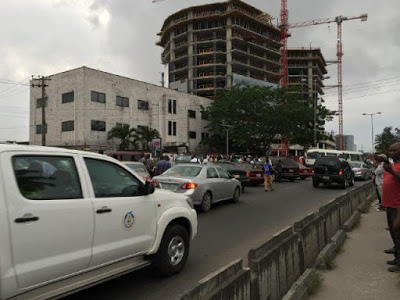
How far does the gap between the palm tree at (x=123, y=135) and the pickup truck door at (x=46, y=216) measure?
140ft

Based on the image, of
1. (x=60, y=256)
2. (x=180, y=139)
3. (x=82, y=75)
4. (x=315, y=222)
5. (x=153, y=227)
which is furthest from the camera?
(x=180, y=139)

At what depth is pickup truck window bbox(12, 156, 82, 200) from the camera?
3.53 meters

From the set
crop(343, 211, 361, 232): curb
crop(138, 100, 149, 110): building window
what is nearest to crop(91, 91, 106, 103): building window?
crop(138, 100, 149, 110): building window

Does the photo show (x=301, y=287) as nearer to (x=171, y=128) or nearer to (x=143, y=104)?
(x=143, y=104)

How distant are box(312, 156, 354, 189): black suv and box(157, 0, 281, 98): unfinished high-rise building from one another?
59796 millimetres

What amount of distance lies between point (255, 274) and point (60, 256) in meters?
1.91

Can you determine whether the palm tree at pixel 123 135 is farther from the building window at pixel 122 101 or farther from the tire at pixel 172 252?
the tire at pixel 172 252

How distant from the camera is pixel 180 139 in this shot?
198ft

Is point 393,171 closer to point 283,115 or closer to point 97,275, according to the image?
point 97,275

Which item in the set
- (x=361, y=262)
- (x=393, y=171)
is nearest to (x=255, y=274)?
(x=393, y=171)

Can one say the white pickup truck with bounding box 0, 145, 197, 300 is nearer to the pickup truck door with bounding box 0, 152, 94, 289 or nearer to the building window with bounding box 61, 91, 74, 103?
the pickup truck door with bounding box 0, 152, 94, 289

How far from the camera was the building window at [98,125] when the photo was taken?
44941mm

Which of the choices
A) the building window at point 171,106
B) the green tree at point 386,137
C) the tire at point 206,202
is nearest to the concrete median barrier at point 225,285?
the tire at point 206,202

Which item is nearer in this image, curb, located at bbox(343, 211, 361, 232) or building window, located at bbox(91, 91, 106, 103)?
curb, located at bbox(343, 211, 361, 232)
